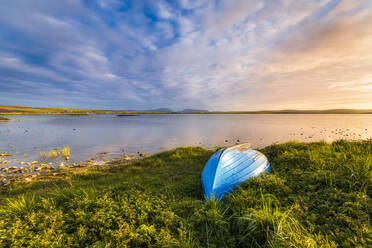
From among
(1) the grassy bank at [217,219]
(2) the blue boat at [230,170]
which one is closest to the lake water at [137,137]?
(2) the blue boat at [230,170]

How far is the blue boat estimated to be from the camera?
5.75m

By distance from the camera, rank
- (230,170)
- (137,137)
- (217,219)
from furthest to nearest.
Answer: (137,137) < (230,170) < (217,219)

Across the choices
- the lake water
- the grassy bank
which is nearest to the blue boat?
the grassy bank

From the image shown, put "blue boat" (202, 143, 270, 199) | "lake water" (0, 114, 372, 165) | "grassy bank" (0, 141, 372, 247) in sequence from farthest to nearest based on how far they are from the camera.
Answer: "lake water" (0, 114, 372, 165) → "blue boat" (202, 143, 270, 199) → "grassy bank" (0, 141, 372, 247)

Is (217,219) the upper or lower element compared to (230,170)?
lower

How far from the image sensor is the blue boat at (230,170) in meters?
5.75

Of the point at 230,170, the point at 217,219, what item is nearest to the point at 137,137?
the point at 230,170

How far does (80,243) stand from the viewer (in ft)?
10.8

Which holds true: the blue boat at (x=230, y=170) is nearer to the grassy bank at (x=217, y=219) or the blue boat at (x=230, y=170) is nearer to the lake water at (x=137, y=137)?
the grassy bank at (x=217, y=219)

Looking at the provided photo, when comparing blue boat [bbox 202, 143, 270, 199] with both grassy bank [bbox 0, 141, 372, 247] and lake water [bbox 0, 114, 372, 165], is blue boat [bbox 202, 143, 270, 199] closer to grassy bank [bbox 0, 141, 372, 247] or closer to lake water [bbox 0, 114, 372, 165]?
grassy bank [bbox 0, 141, 372, 247]

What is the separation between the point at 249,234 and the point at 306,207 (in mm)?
1929

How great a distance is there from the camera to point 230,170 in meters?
6.31

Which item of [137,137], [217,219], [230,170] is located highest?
[230,170]

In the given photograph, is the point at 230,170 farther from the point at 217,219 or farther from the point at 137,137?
the point at 137,137
